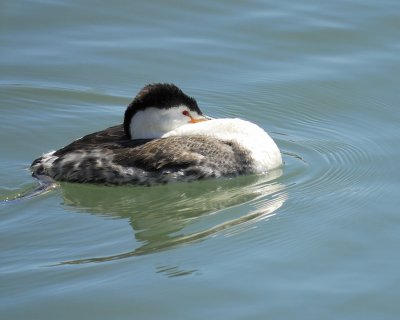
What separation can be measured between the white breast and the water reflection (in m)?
0.14

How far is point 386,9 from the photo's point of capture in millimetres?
14992

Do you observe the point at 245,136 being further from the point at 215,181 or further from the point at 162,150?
the point at 162,150

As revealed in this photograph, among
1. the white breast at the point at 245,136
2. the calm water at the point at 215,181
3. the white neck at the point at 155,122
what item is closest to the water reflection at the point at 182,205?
the calm water at the point at 215,181

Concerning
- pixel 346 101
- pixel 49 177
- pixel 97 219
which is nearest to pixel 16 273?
pixel 97 219

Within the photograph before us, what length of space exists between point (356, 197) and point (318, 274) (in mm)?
1851

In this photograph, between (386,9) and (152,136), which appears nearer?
(152,136)

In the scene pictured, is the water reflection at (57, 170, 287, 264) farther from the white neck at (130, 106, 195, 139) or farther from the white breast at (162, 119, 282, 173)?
the white neck at (130, 106, 195, 139)

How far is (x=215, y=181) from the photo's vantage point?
34.9 feet

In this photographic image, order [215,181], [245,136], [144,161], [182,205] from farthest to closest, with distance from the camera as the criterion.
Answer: [245,136]
[215,181]
[144,161]
[182,205]

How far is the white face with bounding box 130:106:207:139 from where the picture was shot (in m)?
10.5

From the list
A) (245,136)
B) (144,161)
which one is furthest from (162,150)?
(245,136)

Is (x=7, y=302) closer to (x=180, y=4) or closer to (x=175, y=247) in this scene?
(x=175, y=247)

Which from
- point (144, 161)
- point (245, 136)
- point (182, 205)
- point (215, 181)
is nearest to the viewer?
point (182, 205)

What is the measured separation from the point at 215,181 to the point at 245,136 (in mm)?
578
